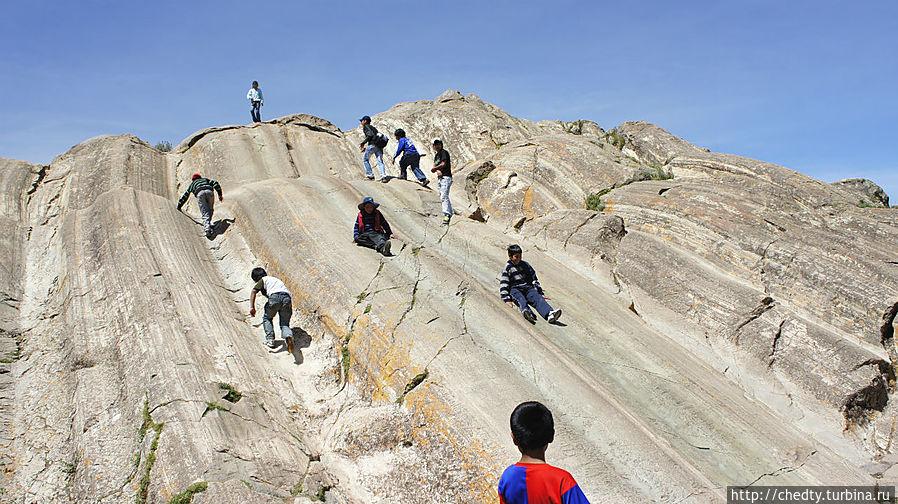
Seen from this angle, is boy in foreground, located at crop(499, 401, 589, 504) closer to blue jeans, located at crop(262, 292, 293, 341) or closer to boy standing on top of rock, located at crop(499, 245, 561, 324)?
boy standing on top of rock, located at crop(499, 245, 561, 324)

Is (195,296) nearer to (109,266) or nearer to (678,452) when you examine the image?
(109,266)

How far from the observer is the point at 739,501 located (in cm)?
684

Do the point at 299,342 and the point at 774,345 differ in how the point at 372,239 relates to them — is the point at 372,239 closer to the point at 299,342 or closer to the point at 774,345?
the point at 299,342

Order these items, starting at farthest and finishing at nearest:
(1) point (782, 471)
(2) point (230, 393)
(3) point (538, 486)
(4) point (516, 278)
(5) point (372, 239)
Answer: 1. (5) point (372, 239)
2. (4) point (516, 278)
3. (2) point (230, 393)
4. (1) point (782, 471)
5. (3) point (538, 486)

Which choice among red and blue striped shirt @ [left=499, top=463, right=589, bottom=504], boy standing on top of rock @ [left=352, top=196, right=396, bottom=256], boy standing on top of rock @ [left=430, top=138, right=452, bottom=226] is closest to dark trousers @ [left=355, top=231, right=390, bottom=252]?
boy standing on top of rock @ [left=352, top=196, right=396, bottom=256]

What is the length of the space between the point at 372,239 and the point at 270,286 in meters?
2.65

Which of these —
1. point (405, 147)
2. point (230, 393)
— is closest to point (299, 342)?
point (230, 393)

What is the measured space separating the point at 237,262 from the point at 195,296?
1.98 m

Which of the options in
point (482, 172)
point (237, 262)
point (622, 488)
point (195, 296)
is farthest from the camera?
point (482, 172)

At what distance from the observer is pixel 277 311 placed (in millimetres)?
9727

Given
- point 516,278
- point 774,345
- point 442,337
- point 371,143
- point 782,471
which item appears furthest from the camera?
point 371,143

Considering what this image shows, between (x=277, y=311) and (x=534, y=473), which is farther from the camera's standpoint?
(x=277, y=311)

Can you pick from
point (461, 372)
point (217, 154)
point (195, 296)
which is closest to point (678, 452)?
point (461, 372)

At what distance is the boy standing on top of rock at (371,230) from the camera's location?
11.4m
